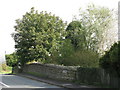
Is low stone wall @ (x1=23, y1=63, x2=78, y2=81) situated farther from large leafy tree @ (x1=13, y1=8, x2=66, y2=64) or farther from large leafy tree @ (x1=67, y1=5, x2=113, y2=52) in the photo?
large leafy tree @ (x1=67, y1=5, x2=113, y2=52)

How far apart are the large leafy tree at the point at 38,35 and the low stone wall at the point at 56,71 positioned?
2.11m

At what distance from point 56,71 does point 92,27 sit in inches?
478

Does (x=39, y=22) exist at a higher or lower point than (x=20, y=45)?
higher

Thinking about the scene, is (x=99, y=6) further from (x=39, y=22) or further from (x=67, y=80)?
(x=67, y=80)

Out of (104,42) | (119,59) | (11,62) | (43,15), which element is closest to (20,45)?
(43,15)

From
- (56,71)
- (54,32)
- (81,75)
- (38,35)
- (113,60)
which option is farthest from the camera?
(54,32)

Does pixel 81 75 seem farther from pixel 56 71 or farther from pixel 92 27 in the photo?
pixel 92 27

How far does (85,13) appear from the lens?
117ft

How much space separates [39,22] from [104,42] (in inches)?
399

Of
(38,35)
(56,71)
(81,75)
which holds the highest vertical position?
(38,35)

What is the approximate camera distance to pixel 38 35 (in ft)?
108

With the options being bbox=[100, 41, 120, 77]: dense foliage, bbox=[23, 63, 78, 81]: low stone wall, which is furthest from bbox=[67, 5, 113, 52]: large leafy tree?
bbox=[100, 41, 120, 77]: dense foliage

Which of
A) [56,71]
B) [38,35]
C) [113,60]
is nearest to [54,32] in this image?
[38,35]

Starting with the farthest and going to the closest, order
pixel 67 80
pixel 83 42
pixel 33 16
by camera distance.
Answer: pixel 33 16
pixel 83 42
pixel 67 80
